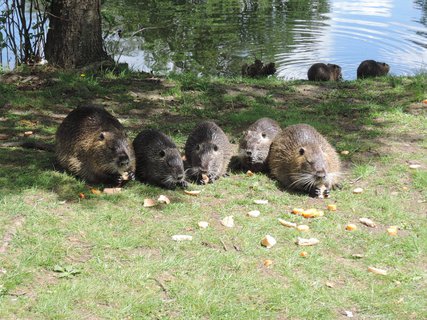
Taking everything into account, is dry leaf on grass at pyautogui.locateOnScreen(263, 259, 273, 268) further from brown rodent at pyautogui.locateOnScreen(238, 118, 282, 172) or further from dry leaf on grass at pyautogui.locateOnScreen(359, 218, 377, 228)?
brown rodent at pyautogui.locateOnScreen(238, 118, 282, 172)

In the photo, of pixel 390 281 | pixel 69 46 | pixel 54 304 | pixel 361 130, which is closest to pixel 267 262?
pixel 390 281

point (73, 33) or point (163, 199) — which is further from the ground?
point (73, 33)

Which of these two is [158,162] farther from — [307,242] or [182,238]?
[307,242]

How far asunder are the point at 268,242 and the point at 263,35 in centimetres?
1183

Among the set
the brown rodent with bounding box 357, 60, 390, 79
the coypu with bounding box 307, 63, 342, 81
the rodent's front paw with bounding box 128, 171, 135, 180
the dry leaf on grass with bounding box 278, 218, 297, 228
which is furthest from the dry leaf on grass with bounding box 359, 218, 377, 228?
the brown rodent with bounding box 357, 60, 390, 79

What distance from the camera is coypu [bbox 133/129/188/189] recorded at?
6434mm

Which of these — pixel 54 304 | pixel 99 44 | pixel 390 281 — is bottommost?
pixel 390 281

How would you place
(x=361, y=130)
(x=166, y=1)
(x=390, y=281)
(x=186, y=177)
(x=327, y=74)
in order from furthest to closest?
(x=166, y=1)
(x=327, y=74)
(x=361, y=130)
(x=186, y=177)
(x=390, y=281)

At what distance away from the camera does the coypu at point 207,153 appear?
21.9ft

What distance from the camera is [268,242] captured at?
207 inches

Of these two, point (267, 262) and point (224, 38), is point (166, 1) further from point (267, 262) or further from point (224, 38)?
point (267, 262)

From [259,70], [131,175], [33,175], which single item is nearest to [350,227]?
[131,175]

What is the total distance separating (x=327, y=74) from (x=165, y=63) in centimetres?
385

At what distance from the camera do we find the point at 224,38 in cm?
1571
